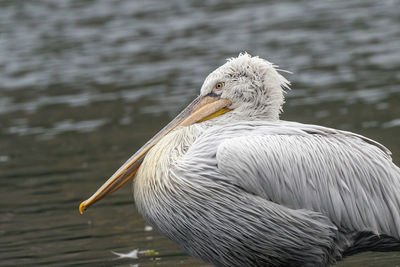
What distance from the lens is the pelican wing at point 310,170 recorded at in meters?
5.05

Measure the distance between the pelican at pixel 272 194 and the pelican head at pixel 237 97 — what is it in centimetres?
16

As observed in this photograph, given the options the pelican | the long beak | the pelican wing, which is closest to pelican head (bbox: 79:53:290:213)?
the long beak

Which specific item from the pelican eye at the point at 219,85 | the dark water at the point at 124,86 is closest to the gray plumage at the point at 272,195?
the pelican eye at the point at 219,85

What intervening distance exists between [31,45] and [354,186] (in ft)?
41.4

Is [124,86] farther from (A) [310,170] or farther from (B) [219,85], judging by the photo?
(A) [310,170]

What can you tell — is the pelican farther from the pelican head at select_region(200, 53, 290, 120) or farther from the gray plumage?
the pelican head at select_region(200, 53, 290, 120)

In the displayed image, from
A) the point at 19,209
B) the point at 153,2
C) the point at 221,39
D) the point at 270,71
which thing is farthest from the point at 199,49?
the point at 270,71

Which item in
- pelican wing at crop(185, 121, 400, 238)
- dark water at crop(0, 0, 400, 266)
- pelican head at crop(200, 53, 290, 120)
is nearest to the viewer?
pelican wing at crop(185, 121, 400, 238)

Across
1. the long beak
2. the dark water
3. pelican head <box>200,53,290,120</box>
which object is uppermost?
pelican head <box>200,53,290,120</box>

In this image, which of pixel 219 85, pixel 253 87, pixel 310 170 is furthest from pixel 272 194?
pixel 219 85

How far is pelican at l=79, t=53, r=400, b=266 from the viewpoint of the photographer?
5.06 m

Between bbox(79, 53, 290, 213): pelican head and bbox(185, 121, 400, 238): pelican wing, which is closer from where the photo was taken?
bbox(185, 121, 400, 238): pelican wing

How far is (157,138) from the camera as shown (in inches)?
222

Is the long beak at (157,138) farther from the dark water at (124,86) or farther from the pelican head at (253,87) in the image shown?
the dark water at (124,86)
